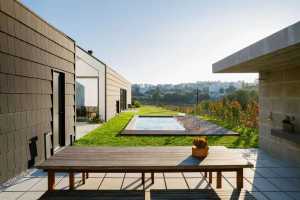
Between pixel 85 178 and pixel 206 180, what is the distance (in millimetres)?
2143

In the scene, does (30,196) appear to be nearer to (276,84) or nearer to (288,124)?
(288,124)

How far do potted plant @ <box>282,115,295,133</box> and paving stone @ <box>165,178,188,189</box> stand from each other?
110 inches

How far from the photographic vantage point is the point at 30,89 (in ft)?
18.4

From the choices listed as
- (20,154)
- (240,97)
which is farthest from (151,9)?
(240,97)

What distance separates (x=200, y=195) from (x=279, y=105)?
458 cm

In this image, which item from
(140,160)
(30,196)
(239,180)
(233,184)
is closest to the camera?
(140,160)

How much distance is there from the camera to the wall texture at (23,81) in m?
4.60

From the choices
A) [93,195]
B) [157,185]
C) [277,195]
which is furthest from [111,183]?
[277,195]

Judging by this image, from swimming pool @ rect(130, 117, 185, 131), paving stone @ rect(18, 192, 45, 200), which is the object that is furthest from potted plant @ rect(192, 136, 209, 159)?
swimming pool @ rect(130, 117, 185, 131)

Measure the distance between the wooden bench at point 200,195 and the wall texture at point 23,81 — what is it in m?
2.81

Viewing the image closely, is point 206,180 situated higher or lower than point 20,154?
lower

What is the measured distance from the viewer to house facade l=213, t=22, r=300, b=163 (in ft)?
13.7

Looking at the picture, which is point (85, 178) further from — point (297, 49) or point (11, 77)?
point (297, 49)

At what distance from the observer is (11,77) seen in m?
4.82
